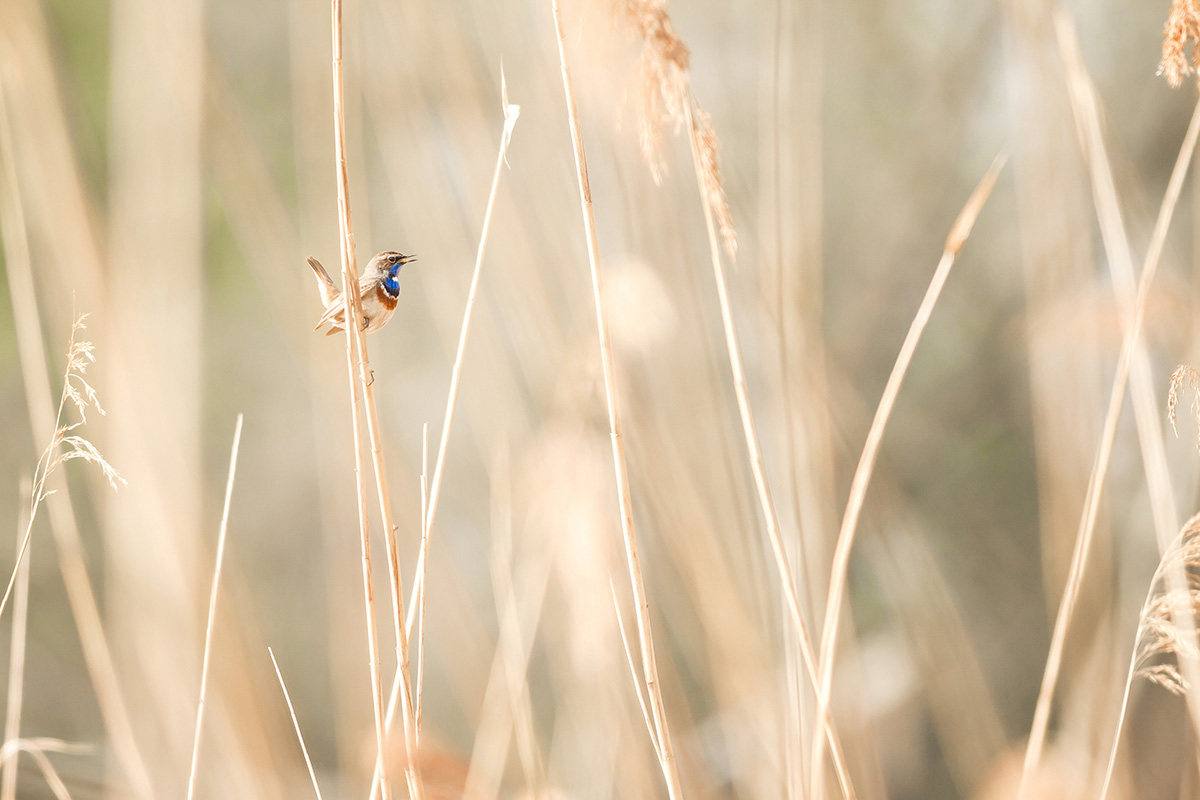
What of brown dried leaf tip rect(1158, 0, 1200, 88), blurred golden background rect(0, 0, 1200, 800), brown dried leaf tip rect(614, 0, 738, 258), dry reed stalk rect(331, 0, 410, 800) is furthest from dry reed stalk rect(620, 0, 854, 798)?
brown dried leaf tip rect(1158, 0, 1200, 88)

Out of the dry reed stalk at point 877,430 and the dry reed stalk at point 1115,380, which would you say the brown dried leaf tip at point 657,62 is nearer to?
the dry reed stalk at point 877,430

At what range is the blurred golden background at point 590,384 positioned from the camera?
2.99ft

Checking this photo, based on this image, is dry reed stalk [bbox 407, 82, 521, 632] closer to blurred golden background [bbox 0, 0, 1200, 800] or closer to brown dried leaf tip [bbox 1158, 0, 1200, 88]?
blurred golden background [bbox 0, 0, 1200, 800]

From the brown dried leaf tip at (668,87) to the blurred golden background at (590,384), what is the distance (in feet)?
0.32

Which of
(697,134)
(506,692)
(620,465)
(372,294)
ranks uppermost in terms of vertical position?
(697,134)

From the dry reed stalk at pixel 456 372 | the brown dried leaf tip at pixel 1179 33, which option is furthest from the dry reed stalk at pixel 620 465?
the brown dried leaf tip at pixel 1179 33

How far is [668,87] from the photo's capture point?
19.1 inches

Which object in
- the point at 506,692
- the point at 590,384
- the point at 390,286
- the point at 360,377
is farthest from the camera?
the point at 590,384

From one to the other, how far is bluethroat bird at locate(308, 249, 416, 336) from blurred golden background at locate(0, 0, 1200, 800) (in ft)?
0.94

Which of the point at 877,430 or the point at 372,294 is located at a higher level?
the point at 372,294

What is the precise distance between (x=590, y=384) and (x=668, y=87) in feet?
1.52

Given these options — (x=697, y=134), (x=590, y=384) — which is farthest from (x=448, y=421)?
(x=590, y=384)

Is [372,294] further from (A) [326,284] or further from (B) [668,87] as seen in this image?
(B) [668,87]

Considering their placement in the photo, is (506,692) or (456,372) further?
(506,692)
